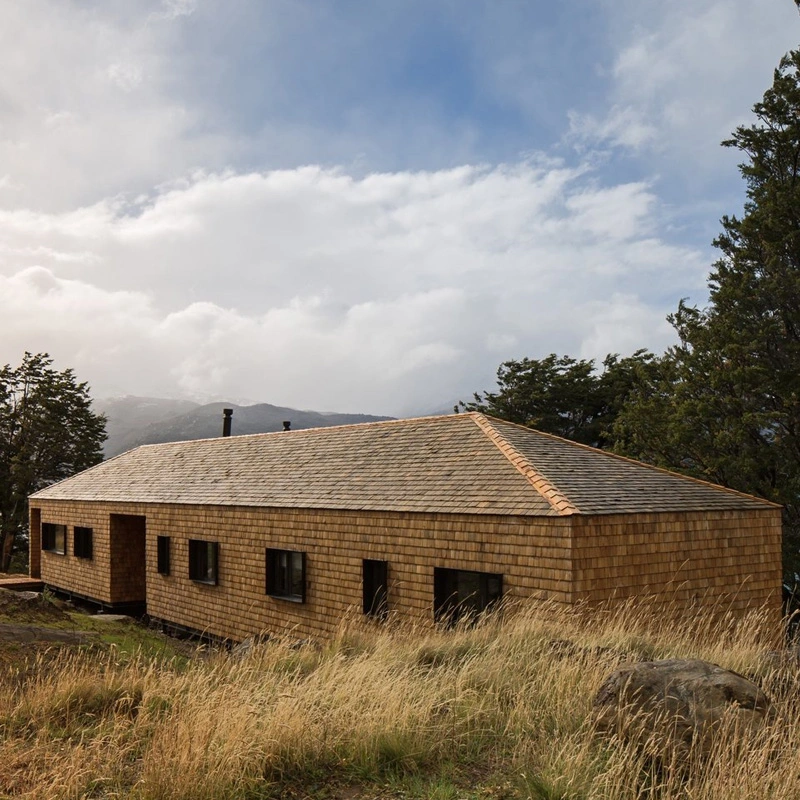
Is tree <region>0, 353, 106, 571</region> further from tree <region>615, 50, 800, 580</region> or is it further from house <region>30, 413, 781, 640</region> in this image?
tree <region>615, 50, 800, 580</region>

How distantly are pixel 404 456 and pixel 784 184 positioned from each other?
11672mm

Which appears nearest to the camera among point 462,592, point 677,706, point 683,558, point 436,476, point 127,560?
point 677,706

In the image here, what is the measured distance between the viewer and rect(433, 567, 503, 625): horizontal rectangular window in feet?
38.9

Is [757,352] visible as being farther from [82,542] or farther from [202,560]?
[82,542]

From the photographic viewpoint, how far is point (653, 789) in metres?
4.18

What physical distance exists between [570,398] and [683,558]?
23517 millimetres

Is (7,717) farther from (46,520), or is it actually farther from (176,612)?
(46,520)

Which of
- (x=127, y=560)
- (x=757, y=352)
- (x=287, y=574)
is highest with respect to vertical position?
(x=757, y=352)

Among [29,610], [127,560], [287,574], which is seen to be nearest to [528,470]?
[287,574]

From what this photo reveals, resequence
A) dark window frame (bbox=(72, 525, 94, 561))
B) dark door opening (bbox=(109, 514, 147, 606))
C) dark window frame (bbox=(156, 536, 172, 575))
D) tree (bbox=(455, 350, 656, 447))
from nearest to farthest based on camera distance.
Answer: dark window frame (bbox=(156, 536, 172, 575)), dark door opening (bbox=(109, 514, 147, 606)), dark window frame (bbox=(72, 525, 94, 561)), tree (bbox=(455, 350, 656, 447))

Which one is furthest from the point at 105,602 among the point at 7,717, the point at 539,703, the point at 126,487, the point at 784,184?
the point at 784,184

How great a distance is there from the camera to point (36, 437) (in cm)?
3925

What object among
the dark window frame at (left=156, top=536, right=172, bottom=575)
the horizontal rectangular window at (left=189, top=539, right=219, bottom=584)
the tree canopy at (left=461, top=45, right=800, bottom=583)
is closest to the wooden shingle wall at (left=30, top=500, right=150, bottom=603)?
the dark window frame at (left=156, top=536, right=172, bottom=575)

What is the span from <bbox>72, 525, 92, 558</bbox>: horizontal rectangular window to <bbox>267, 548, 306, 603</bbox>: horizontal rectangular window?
1047 centimetres
